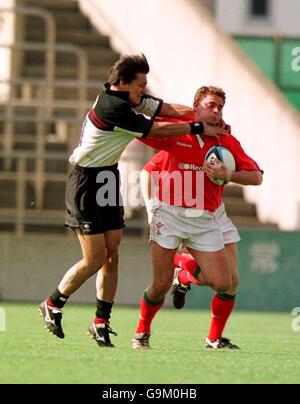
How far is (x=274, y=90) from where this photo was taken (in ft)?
57.0

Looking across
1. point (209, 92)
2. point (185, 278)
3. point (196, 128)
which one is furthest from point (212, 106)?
point (185, 278)

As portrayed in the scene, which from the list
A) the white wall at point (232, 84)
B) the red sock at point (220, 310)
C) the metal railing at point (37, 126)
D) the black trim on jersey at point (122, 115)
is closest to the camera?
the black trim on jersey at point (122, 115)

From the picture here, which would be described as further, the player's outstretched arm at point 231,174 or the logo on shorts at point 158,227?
the logo on shorts at point 158,227

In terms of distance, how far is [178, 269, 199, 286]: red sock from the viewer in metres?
9.98

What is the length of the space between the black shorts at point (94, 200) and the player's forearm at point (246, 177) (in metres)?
0.73

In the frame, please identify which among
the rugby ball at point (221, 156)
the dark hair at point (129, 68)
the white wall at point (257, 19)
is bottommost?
the rugby ball at point (221, 156)

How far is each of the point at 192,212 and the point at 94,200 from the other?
631 millimetres

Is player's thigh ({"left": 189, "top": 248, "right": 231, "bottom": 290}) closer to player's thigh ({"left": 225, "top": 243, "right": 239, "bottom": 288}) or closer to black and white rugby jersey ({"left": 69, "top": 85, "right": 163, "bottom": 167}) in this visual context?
player's thigh ({"left": 225, "top": 243, "right": 239, "bottom": 288})

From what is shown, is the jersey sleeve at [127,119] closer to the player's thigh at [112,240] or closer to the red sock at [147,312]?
the player's thigh at [112,240]

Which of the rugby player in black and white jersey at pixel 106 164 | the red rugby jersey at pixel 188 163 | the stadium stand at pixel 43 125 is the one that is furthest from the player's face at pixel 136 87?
the stadium stand at pixel 43 125

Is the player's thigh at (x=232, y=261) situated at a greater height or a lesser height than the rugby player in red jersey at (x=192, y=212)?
lesser

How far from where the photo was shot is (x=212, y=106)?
9.35 m

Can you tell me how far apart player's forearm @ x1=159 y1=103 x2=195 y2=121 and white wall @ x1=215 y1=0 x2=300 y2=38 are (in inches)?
355

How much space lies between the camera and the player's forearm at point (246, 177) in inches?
368
